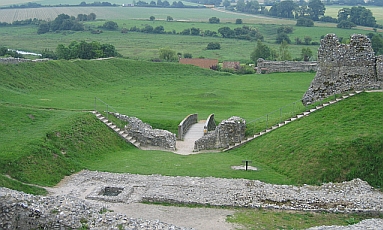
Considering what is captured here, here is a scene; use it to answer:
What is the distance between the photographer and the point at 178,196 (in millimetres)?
31656

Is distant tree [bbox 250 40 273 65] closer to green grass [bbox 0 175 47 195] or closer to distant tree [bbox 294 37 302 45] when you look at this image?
distant tree [bbox 294 37 302 45]

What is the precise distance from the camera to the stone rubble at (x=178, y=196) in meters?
25.0

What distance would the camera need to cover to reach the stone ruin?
43688 millimetres

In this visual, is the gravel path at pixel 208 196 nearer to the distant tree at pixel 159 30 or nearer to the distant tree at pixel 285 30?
the distant tree at pixel 285 30

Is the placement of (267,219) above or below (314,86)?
below

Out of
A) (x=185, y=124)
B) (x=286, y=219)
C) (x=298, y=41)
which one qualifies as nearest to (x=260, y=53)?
(x=298, y=41)

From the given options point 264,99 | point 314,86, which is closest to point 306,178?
point 314,86

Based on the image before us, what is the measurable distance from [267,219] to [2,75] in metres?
43.3

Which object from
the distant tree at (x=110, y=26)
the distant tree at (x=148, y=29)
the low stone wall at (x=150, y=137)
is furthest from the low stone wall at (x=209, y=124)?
the distant tree at (x=110, y=26)

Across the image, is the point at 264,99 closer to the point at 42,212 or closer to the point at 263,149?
the point at 263,149

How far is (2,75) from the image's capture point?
62.8 m

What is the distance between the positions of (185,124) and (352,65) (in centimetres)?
1614

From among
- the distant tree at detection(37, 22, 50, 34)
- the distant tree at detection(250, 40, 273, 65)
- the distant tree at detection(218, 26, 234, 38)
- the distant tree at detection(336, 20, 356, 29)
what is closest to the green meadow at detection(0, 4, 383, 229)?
the distant tree at detection(250, 40, 273, 65)

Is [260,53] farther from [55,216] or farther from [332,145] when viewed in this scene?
[55,216]
